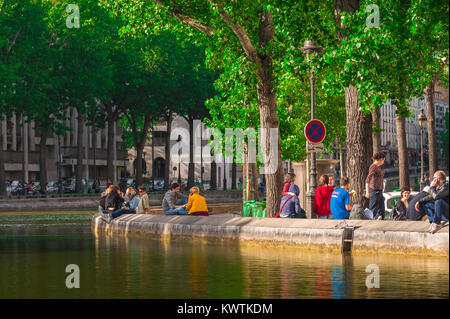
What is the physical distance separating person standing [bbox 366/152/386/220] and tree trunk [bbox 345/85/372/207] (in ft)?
5.33

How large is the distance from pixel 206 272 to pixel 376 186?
295 inches

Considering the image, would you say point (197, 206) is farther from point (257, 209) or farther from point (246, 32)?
point (246, 32)

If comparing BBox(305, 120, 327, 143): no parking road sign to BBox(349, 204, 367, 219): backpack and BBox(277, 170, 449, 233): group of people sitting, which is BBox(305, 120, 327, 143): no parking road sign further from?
BBox(349, 204, 367, 219): backpack

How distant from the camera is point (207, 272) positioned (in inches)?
584

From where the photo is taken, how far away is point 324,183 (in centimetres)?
2322

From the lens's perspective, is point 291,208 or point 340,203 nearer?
point 340,203

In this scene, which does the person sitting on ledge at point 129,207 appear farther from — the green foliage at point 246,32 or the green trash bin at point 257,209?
the green foliage at point 246,32

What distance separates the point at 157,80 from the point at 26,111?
41.3ft

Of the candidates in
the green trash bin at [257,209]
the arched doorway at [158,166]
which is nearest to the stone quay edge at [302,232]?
the green trash bin at [257,209]

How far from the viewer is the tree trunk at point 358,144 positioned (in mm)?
Answer: 23391

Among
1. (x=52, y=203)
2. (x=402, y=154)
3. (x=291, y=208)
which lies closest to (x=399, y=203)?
(x=291, y=208)

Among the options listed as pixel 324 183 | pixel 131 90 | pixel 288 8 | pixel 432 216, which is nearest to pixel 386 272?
pixel 432 216

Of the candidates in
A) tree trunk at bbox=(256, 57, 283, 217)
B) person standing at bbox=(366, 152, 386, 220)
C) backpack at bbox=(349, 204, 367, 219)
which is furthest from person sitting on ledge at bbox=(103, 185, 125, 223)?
backpack at bbox=(349, 204, 367, 219)

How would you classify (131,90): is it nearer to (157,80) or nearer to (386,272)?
(157,80)
